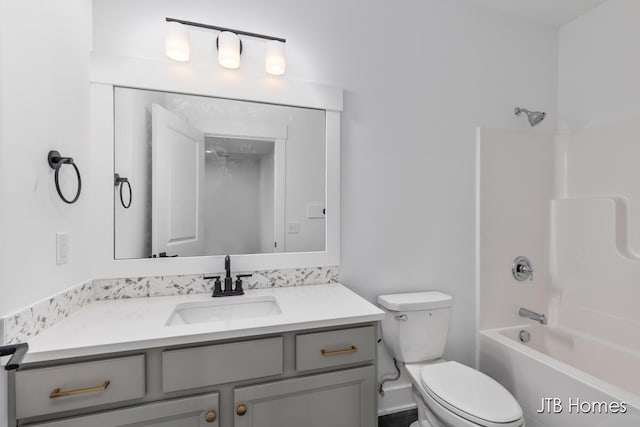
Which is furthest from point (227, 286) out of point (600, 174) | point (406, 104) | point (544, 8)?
point (544, 8)

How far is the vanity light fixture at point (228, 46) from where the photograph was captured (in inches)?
57.3

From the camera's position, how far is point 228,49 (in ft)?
5.00

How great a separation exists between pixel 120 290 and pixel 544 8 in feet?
10.1

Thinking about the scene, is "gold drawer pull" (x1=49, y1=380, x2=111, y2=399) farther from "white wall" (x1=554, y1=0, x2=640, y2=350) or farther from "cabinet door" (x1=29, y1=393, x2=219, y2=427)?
"white wall" (x1=554, y1=0, x2=640, y2=350)

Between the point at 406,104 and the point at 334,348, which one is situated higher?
the point at 406,104

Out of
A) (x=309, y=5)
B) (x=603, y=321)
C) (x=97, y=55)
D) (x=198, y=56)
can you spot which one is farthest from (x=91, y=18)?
(x=603, y=321)

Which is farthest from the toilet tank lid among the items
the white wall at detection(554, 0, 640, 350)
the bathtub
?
the white wall at detection(554, 0, 640, 350)

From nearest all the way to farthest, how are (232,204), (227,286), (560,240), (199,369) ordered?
1. (199,369)
2. (227,286)
3. (232,204)
4. (560,240)

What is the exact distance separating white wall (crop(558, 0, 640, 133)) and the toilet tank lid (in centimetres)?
165

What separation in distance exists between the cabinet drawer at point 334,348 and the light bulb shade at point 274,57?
4.22ft

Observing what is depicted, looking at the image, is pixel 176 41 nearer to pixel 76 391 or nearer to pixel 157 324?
pixel 157 324

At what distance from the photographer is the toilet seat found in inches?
49.2

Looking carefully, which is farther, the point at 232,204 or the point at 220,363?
the point at 232,204

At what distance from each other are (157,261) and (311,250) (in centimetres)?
77
